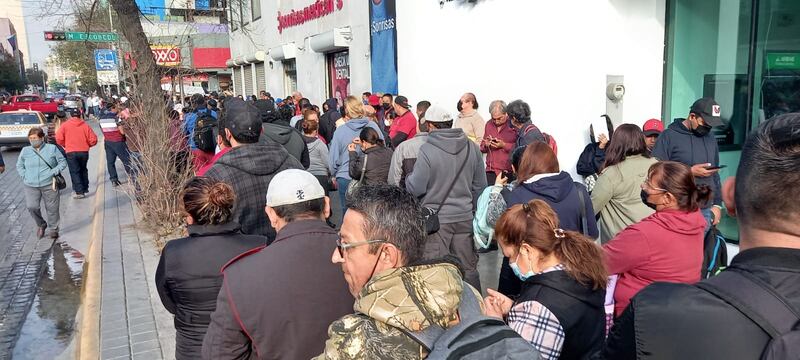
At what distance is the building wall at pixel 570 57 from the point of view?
678cm

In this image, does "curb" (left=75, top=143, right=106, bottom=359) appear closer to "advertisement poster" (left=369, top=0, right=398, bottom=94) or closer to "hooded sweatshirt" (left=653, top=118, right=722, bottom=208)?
"hooded sweatshirt" (left=653, top=118, right=722, bottom=208)

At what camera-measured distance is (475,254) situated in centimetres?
517

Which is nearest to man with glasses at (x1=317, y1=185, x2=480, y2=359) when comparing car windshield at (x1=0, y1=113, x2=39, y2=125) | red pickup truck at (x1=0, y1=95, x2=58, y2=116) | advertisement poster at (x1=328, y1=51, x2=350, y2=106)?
advertisement poster at (x1=328, y1=51, x2=350, y2=106)

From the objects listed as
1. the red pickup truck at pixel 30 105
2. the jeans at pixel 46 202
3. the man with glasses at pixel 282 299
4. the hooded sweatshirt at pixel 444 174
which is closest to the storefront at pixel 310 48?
the jeans at pixel 46 202

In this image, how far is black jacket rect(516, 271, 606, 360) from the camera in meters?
2.28

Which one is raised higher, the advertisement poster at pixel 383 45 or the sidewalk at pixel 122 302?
the advertisement poster at pixel 383 45

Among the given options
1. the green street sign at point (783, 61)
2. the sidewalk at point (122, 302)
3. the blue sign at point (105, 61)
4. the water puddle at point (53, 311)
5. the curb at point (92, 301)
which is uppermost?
the blue sign at point (105, 61)

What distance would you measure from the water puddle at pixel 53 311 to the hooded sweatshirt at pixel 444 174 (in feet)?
11.0

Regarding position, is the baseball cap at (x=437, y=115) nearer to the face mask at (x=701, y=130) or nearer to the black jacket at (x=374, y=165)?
the black jacket at (x=374, y=165)

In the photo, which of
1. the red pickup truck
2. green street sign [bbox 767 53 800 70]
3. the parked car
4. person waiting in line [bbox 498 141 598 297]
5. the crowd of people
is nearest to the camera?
the crowd of people

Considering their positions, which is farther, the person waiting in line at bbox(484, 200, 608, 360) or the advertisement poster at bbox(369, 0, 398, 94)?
the advertisement poster at bbox(369, 0, 398, 94)

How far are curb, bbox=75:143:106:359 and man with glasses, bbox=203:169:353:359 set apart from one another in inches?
119

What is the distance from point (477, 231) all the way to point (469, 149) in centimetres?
101

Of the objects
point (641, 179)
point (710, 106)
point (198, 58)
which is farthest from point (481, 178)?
point (198, 58)
